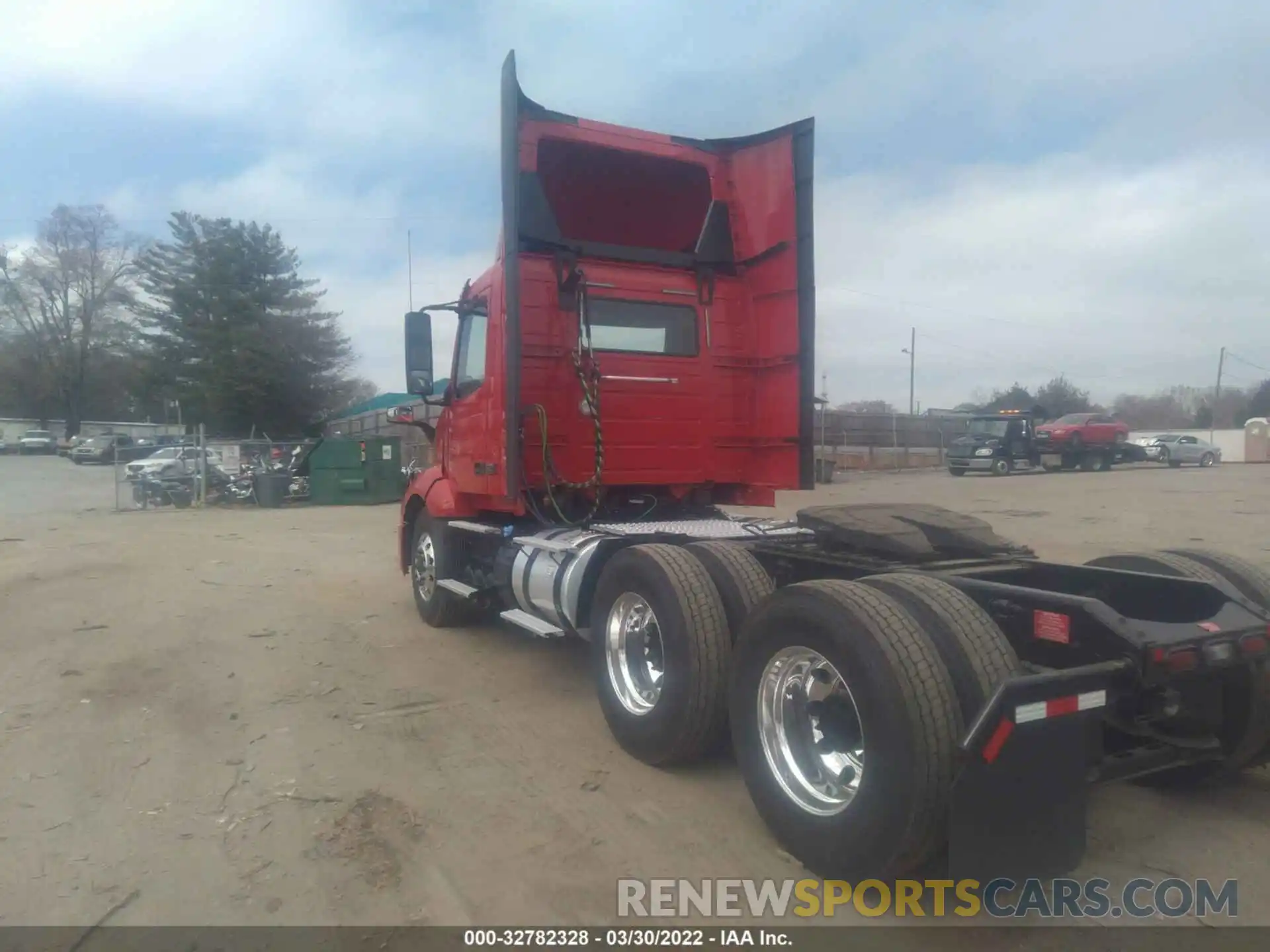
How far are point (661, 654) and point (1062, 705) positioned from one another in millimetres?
2205

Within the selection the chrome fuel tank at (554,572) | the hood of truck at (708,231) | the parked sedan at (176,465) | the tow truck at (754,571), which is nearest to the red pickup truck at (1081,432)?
the parked sedan at (176,465)

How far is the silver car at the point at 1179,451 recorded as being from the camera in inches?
1419

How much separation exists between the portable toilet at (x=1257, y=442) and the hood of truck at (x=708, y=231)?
45.6 meters

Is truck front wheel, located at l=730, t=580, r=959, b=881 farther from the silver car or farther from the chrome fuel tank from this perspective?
the silver car

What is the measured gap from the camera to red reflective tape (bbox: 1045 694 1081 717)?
9.16ft

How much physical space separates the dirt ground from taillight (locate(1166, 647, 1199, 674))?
2.83 ft

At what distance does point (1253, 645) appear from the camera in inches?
126

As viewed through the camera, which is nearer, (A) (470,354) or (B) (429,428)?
(A) (470,354)

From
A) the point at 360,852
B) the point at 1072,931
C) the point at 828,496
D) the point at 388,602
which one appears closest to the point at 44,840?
the point at 360,852

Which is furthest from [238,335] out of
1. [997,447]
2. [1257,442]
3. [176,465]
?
[1257,442]

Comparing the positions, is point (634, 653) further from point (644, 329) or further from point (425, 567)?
point (425, 567)

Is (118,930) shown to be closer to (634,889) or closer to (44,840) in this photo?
(44,840)

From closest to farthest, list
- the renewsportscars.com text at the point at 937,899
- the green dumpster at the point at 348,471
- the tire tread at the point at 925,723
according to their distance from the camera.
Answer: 1. the tire tread at the point at 925,723
2. the renewsportscars.com text at the point at 937,899
3. the green dumpster at the point at 348,471

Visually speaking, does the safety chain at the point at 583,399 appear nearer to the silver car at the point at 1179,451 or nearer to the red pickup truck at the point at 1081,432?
the red pickup truck at the point at 1081,432
